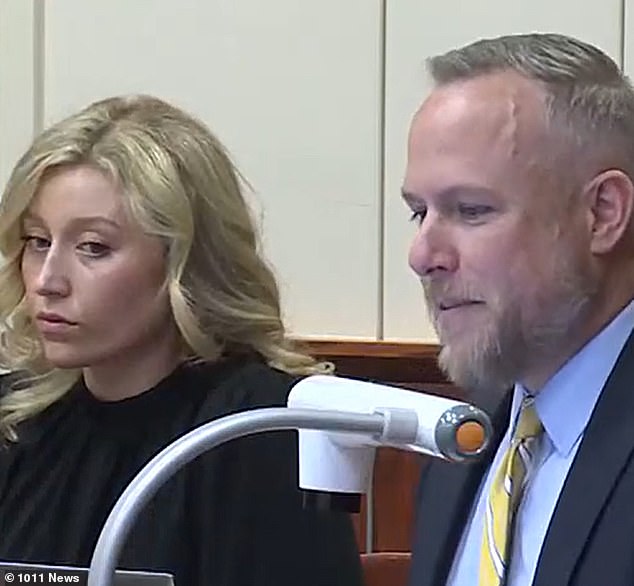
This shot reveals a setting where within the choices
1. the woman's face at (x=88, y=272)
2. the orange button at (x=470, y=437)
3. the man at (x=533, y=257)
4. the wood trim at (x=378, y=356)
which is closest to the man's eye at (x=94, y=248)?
the woman's face at (x=88, y=272)

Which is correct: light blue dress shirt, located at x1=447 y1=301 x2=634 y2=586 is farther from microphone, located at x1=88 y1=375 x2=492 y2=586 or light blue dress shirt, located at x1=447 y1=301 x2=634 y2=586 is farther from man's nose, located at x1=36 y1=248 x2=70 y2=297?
man's nose, located at x1=36 y1=248 x2=70 y2=297

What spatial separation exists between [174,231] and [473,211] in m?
0.47

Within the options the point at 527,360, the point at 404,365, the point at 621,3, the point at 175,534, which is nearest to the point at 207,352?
the point at 175,534

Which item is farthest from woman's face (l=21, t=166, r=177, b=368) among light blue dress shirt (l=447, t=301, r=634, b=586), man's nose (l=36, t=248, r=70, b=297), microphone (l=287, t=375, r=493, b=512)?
microphone (l=287, t=375, r=493, b=512)

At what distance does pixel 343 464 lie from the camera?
2.96 ft

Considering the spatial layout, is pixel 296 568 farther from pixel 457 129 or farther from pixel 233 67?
pixel 233 67

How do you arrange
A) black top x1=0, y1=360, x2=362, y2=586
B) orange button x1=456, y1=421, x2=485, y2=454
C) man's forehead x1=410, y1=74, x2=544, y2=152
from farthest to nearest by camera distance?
1. black top x1=0, y1=360, x2=362, y2=586
2. man's forehead x1=410, y1=74, x2=544, y2=152
3. orange button x1=456, y1=421, x2=485, y2=454

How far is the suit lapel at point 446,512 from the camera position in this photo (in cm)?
123

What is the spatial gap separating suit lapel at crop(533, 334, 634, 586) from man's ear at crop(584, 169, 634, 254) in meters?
0.09

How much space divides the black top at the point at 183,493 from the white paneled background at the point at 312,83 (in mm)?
580

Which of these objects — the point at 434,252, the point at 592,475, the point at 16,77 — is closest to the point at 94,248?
the point at 434,252

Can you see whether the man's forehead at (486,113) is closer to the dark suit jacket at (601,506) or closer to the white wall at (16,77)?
the dark suit jacket at (601,506)

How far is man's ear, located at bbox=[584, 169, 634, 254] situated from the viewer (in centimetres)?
117

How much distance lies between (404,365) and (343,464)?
4.11 feet
